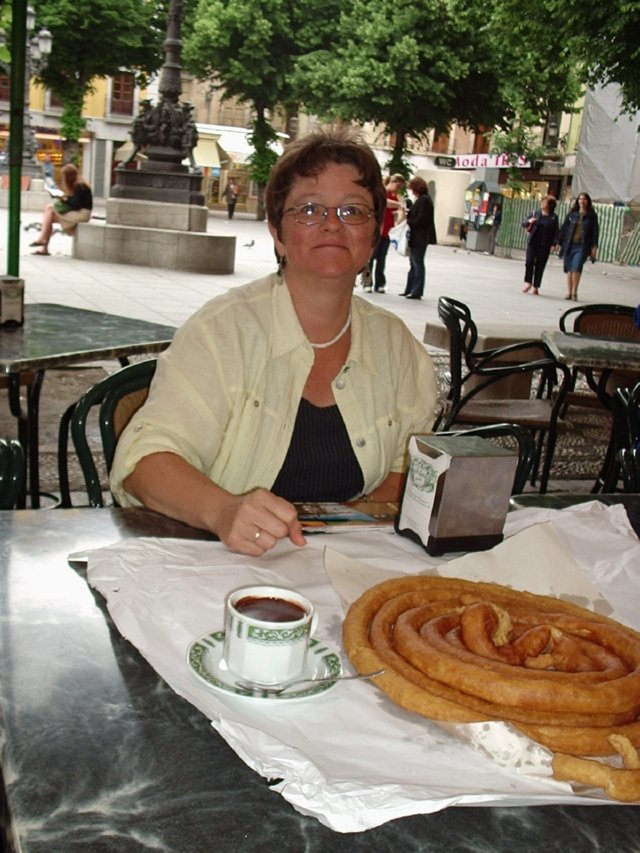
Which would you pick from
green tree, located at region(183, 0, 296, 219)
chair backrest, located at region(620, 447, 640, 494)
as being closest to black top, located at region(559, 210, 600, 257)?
chair backrest, located at region(620, 447, 640, 494)

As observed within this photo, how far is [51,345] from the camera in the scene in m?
3.99

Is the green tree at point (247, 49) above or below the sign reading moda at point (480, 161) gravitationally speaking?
above

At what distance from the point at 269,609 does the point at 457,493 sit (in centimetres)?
63

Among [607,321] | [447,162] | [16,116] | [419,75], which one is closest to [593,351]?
[607,321]

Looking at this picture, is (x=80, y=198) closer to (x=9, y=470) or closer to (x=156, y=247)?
(x=156, y=247)

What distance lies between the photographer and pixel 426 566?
5.99 ft

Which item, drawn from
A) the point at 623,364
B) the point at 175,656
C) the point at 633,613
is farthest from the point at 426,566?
the point at 623,364

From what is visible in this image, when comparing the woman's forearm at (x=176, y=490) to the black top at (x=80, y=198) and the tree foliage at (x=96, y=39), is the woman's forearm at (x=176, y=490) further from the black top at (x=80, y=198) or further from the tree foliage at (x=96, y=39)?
the tree foliage at (x=96, y=39)

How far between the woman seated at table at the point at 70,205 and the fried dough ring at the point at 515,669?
15.4m

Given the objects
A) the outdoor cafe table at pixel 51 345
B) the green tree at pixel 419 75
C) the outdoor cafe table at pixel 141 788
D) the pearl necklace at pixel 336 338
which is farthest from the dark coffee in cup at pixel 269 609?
the green tree at pixel 419 75

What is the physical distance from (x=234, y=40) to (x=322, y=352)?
122 feet

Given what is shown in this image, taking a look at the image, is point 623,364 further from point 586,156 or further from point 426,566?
point 586,156

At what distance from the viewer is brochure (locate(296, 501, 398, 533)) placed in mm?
2025

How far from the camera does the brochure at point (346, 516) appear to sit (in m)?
2.03
